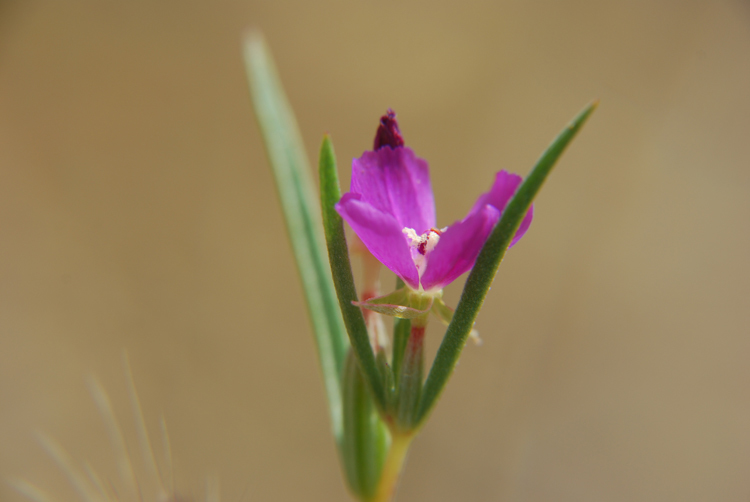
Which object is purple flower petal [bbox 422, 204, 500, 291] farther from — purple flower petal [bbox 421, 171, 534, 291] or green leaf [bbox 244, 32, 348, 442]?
green leaf [bbox 244, 32, 348, 442]

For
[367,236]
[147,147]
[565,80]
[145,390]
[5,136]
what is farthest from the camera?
[565,80]

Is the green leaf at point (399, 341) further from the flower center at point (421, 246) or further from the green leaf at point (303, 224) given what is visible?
the green leaf at point (303, 224)

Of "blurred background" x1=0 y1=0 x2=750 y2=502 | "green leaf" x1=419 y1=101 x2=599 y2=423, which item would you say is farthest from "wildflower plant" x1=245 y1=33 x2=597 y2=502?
"blurred background" x1=0 y1=0 x2=750 y2=502

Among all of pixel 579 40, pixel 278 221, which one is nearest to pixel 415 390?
pixel 278 221

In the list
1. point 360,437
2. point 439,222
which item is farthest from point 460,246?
point 439,222

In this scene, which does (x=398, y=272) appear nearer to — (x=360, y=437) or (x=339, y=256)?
(x=339, y=256)

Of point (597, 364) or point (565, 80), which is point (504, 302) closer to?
point (597, 364)
